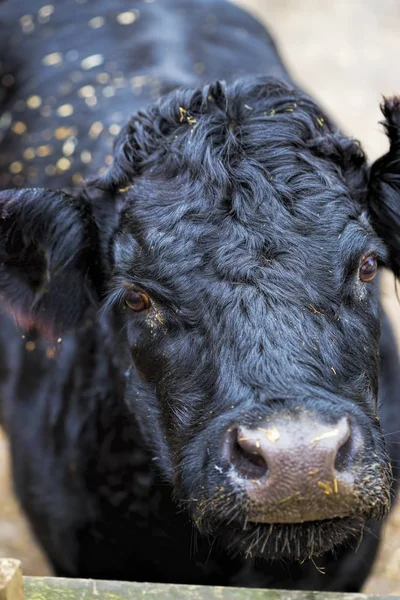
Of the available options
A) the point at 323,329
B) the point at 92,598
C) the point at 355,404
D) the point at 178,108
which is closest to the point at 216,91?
the point at 178,108

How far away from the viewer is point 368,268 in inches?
117

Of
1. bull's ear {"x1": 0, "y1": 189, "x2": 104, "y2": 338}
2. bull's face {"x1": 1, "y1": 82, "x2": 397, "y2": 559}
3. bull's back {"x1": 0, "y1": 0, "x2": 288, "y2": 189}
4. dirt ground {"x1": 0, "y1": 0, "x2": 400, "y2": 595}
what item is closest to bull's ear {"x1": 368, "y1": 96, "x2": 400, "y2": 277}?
bull's face {"x1": 1, "y1": 82, "x2": 397, "y2": 559}

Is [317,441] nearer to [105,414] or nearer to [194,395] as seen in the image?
[194,395]

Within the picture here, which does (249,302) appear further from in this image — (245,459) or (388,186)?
(388,186)

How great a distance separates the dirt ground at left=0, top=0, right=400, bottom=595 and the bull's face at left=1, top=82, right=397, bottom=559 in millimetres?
3566

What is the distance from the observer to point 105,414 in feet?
12.8

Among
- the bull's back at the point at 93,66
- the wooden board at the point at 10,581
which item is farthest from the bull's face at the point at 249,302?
the bull's back at the point at 93,66

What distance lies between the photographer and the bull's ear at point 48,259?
3346 mm

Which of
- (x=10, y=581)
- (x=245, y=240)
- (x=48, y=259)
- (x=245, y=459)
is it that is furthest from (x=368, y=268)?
(x=10, y=581)

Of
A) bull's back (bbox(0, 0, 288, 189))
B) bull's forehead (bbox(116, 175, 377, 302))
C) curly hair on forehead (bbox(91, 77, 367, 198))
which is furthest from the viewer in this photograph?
bull's back (bbox(0, 0, 288, 189))

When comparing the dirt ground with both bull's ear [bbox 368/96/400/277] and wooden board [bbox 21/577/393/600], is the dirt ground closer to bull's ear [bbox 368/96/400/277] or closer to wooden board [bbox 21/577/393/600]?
bull's ear [bbox 368/96/400/277]

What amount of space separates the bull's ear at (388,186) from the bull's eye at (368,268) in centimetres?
40

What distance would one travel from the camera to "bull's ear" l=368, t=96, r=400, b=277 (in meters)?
3.25

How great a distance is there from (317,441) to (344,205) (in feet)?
3.44
